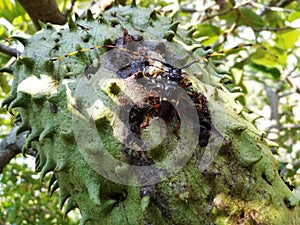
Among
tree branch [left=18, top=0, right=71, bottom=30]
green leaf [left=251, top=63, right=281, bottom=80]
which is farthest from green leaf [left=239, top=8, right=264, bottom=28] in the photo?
tree branch [left=18, top=0, right=71, bottom=30]

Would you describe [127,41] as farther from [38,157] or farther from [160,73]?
[38,157]

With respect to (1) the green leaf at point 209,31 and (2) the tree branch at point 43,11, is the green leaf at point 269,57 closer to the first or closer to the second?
(1) the green leaf at point 209,31

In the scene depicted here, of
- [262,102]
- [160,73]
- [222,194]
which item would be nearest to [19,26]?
A: [160,73]

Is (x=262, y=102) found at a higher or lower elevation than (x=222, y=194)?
lower

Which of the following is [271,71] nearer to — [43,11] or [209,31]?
[209,31]

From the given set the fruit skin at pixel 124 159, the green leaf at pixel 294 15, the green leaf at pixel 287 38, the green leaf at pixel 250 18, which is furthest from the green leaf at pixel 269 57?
the fruit skin at pixel 124 159

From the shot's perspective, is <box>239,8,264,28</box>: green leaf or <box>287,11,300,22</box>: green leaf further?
<box>239,8,264,28</box>: green leaf

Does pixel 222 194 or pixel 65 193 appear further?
pixel 65 193

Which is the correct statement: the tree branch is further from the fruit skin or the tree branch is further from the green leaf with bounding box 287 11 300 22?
the green leaf with bounding box 287 11 300 22

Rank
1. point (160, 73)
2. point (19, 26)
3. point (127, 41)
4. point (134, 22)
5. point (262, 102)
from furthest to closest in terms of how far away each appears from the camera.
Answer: point (262, 102)
point (19, 26)
point (134, 22)
point (127, 41)
point (160, 73)
